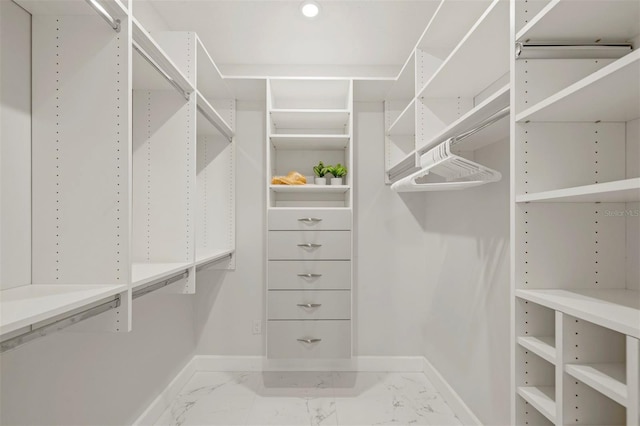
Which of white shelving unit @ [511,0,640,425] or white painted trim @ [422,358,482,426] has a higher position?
white shelving unit @ [511,0,640,425]

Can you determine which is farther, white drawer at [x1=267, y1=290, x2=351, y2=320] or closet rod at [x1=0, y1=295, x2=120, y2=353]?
white drawer at [x1=267, y1=290, x2=351, y2=320]

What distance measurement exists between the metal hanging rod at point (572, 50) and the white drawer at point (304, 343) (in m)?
1.87

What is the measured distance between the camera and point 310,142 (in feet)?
8.31

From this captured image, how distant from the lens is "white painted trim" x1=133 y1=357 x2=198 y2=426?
1.89 meters

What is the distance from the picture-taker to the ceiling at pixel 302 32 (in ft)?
6.64

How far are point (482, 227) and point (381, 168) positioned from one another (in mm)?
1106

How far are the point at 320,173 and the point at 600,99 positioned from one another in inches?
72.9

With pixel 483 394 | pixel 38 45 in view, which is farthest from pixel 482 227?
pixel 38 45

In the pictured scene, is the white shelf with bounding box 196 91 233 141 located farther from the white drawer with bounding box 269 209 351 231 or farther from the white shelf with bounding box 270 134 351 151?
the white drawer with bounding box 269 209 351 231

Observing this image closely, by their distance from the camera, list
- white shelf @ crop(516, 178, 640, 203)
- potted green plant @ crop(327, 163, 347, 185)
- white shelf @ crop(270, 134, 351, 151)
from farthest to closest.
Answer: potted green plant @ crop(327, 163, 347, 185) < white shelf @ crop(270, 134, 351, 151) < white shelf @ crop(516, 178, 640, 203)

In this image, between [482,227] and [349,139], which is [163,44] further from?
[482,227]

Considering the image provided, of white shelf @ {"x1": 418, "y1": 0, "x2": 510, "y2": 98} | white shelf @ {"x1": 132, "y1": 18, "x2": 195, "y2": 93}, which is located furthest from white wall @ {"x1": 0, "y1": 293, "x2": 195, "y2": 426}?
white shelf @ {"x1": 418, "y1": 0, "x2": 510, "y2": 98}

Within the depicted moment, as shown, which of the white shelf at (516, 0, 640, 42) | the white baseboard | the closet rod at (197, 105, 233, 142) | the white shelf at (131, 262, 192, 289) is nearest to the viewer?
the white shelf at (516, 0, 640, 42)

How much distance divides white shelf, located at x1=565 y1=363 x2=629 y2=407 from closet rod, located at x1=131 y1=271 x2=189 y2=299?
1.40 m
